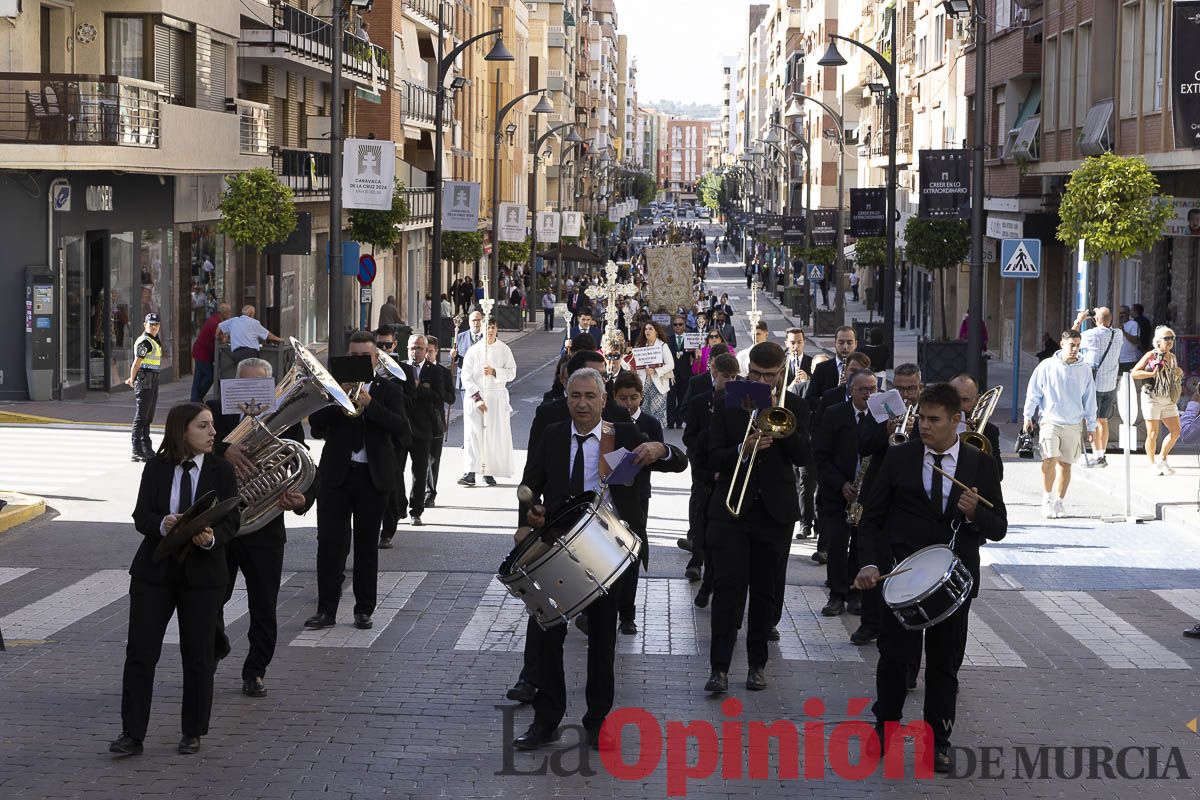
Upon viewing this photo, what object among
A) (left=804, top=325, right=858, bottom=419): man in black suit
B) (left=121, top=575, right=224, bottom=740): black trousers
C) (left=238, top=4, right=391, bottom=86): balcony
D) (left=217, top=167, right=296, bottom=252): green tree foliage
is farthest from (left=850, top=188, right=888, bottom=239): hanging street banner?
(left=121, top=575, right=224, bottom=740): black trousers

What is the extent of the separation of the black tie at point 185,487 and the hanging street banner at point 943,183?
26.1 m

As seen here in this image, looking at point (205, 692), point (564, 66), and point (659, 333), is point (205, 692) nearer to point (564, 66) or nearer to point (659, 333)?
point (659, 333)

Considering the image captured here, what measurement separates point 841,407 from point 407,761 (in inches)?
192

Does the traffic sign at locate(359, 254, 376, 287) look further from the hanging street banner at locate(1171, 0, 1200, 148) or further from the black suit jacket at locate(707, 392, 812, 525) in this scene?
the black suit jacket at locate(707, 392, 812, 525)

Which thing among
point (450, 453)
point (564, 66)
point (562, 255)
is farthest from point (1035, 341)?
point (564, 66)

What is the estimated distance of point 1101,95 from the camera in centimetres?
3244

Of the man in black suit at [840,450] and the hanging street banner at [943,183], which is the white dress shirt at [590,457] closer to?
the man in black suit at [840,450]

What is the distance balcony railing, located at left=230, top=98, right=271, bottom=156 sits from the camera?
36062 millimetres

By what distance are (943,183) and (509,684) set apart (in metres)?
24.7

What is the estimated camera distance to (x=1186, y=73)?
2292 centimetres

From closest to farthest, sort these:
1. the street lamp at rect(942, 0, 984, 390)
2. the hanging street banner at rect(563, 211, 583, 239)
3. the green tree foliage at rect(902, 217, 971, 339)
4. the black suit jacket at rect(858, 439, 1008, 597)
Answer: the black suit jacket at rect(858, 439, 1008, 597) → the street lamp at rect(942, 0, 984, 390) → the green tree foliage at rect(902, 217, 971, 339) → the hanging street banner at rect(563, 211, 583, 239)

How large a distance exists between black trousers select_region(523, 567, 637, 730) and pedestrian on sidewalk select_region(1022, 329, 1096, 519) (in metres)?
9.57

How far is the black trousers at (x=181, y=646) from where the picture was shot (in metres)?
8.67

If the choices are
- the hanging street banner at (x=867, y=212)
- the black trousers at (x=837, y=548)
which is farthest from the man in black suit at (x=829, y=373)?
the hanging street banner at (x=867, y=212)
